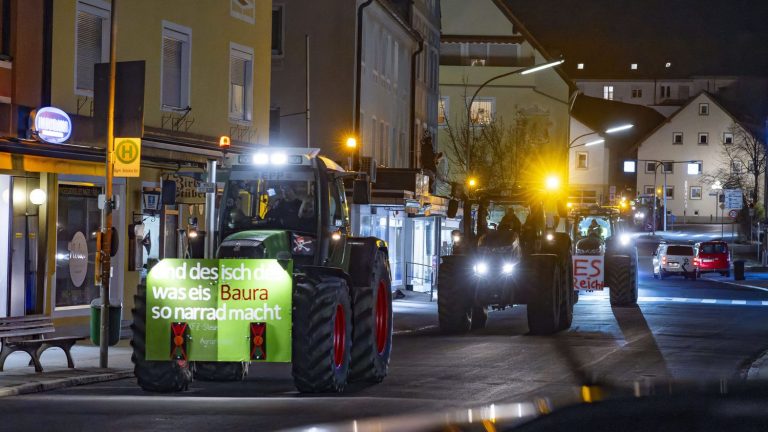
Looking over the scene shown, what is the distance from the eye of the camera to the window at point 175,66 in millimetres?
29406

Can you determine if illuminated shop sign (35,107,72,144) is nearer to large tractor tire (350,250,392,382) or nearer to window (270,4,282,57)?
large tractor tire (350,250,392,382)

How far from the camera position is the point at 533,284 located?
1073 inches

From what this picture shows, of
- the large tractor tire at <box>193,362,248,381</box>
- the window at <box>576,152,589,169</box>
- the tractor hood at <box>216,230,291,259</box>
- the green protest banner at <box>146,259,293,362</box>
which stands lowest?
the large tractor tire at <box>193,362,248,381</box>

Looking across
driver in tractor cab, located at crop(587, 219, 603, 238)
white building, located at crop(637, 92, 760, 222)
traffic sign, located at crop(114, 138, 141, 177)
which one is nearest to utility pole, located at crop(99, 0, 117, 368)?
traffic sign, located at crop(114, 138, 141, 177)

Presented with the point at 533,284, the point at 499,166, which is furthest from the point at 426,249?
the point at 533,284

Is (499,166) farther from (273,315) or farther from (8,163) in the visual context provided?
(273,315)

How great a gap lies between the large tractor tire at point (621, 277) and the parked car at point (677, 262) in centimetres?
2892

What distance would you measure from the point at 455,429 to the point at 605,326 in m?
17.8

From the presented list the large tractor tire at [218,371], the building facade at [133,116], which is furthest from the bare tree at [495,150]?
the large tractor tire at [218,371]

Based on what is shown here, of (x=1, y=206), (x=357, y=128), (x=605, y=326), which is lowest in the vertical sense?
(x=605, y=326)

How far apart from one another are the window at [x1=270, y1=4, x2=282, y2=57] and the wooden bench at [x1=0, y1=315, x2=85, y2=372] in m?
24.3

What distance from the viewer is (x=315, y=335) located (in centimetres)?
1602

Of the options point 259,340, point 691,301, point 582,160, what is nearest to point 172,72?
point 259,340

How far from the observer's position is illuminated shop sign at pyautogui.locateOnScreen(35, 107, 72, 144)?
22984mm
